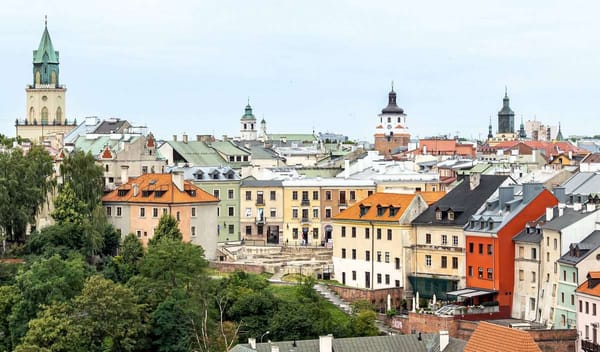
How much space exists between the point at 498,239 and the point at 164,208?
92.4 ft

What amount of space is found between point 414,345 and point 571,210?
48.2 feet

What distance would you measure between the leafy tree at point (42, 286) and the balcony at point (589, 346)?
30.8 m

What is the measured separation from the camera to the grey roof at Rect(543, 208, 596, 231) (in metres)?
79.2

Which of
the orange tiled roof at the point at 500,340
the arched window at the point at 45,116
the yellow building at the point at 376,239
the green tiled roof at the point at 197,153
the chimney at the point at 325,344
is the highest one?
the arched window at the point at 45,116

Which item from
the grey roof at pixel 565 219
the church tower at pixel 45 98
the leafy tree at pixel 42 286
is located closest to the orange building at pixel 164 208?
the leafy tree at pixel 42 286

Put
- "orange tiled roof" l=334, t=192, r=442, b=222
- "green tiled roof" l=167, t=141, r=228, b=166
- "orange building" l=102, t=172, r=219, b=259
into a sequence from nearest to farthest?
"orange tiled roof" l=334, t=192, r=442, b=222
"orange building" l=102, t=172, r=219, b=259
"green tiled roof" l=167, t=141, r=228, b=166

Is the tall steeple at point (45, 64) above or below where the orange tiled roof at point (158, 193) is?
above

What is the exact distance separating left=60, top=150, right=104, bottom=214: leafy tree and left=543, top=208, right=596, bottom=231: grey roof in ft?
118

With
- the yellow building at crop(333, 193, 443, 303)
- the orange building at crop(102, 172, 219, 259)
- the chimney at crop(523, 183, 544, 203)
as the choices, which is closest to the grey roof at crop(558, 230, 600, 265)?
the chimney at crop(523, 183, 544, 203)

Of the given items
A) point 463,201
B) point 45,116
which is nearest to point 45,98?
point 45,116

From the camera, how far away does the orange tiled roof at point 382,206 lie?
92938 millimetres

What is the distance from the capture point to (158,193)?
336ft

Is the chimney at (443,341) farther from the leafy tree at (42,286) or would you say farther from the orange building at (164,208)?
the orange building at (164,208)

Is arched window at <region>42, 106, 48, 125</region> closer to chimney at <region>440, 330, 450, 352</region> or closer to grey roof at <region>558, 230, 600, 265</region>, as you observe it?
grey roof at <region>558, 230, 600, 265</region>
